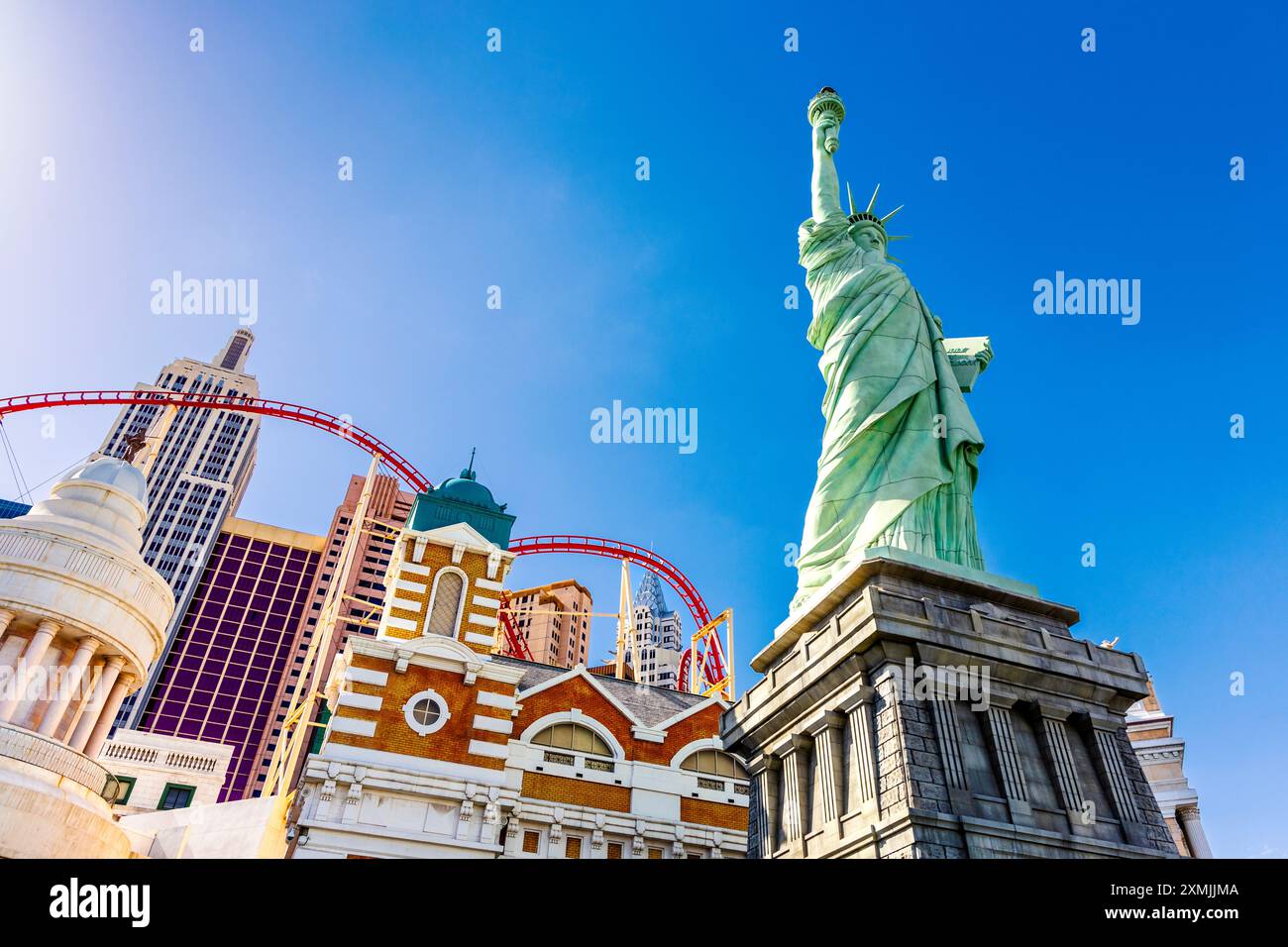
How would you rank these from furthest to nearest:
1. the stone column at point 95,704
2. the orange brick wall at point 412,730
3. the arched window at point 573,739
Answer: the arched window at point 573,739 < the stone column at point 95,704 < the orange brick wall at point 412,730

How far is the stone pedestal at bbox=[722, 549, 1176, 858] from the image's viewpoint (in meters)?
12.5

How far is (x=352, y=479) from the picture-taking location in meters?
130

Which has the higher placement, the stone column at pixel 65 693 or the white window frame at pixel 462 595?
the white window frame at pixel 462 595

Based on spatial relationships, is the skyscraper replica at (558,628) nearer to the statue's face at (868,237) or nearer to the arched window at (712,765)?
the arched window at (712,765)

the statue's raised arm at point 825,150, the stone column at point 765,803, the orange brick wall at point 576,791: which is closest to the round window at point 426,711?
the orange brick wall at point 576,791

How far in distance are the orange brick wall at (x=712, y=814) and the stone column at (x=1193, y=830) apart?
11.6 meters

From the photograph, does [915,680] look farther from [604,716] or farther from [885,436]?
[604,716]

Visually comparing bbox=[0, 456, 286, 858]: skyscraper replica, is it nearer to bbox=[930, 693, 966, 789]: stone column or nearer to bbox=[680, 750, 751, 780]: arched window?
bbox=[680, 750, 751, 780]: arched window

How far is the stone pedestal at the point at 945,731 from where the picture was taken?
12469mm

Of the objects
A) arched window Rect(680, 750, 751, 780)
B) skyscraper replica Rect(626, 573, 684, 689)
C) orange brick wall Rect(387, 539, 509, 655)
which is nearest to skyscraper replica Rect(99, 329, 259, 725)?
skyscraper replica Rect(626, 573, 684, 689)

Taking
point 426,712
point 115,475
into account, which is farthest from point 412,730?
point 115,475
